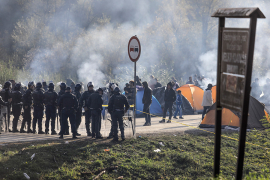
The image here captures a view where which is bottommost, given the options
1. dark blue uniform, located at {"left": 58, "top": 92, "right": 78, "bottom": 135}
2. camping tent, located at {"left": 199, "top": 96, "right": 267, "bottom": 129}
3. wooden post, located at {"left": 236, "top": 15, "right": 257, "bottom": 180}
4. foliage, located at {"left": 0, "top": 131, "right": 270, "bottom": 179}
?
foliage, located at {"left": 0, "top": 131, "right": 270, "bottom": 179}

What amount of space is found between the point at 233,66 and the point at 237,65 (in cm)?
8

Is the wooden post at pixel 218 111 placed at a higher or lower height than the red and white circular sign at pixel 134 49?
lower

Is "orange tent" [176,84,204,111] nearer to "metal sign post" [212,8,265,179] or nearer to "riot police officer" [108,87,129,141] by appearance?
"riot police officer" [108,87,129,141]

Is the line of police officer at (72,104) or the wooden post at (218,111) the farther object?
the line of police officer at (72,104)

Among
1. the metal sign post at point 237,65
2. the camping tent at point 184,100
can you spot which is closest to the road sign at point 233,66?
the metal sign post at point 237,65

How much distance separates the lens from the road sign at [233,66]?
4137 mm

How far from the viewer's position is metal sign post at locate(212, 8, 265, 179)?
12.9 feet

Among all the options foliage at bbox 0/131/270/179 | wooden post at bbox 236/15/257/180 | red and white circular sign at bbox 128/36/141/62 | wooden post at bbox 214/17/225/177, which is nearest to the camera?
wooden post at bbox 236/15/257/180

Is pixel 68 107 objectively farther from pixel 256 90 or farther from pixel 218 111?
pixel 256 90

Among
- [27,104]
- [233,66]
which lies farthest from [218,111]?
[27,104]

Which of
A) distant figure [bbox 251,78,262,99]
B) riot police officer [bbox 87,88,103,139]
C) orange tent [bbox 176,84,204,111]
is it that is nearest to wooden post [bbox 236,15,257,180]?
riot police officer [bbox 87,88,103,139]

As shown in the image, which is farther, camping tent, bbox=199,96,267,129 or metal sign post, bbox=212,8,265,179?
camping tent, bbox=199,96,267,129

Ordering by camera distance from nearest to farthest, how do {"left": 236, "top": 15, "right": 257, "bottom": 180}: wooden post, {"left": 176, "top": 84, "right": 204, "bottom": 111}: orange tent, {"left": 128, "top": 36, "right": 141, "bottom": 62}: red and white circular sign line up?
{"left": 236, "top": 15, "right": 257, "bottom": 180}: wooden post < {"left": 128, "top": 36, "right": 141, "bottom": 62}: red and white circular sign < {"left": 176, "top": 84, "right": 204, "bottom": 111}: orange tent

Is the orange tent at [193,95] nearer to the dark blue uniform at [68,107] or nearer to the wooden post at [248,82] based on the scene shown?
the dark blue uniform at [68,107]
